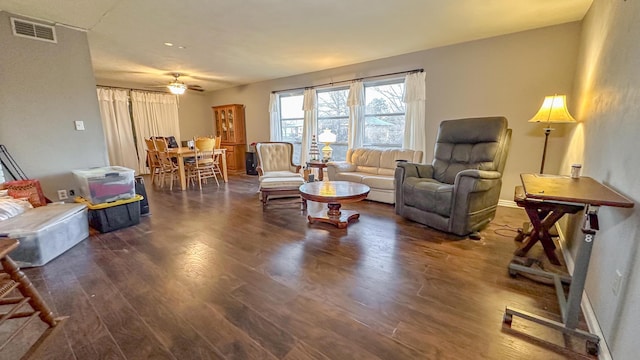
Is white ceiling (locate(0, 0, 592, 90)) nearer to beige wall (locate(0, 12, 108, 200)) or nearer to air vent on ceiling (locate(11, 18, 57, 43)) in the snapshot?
air vent on ceiling (locate(11, 18, 57, 43))

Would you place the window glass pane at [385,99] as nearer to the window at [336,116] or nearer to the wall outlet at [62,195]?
the window at [336,116]

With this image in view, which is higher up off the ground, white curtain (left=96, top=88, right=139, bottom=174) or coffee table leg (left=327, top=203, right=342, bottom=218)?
white curtain (left=96, top=88, right=139, bottom=174)

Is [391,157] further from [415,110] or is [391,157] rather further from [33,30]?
[33,30]

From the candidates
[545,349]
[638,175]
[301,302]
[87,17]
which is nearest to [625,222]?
[638,175]

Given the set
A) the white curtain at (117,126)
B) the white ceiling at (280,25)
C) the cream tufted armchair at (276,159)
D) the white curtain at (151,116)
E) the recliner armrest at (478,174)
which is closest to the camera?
the recliner armrest at (478,174)

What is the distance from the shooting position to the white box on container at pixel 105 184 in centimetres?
301

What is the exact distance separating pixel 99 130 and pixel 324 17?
3.23 m

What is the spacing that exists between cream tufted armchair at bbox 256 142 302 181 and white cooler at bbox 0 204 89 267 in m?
2.31

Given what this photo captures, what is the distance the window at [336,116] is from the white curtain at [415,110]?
1.30 m

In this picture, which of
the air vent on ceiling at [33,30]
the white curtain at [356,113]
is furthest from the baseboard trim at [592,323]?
the air vent on ceiling at [33,30]

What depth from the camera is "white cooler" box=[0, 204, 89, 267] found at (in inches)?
86.2

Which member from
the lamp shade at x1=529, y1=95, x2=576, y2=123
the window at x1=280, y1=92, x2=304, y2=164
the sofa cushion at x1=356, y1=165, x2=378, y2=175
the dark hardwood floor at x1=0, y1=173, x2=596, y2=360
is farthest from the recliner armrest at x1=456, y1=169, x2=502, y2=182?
the window at x1=280, y1=92, x2=304, y2=164

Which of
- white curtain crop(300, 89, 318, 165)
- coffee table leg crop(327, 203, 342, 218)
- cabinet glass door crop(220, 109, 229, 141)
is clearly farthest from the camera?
cabinet glass door crop(220, 109, 229, 141)

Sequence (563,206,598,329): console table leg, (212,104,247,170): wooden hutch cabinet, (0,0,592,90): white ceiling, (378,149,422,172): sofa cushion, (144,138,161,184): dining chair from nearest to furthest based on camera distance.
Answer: (563,206,598,329): console table leg → (0,0,592,90): white ceiling → (378,149,422,172): sofa cushion → (144,138,161,184): dining chair → (212,104,247,170): wooden hutch cabinet
